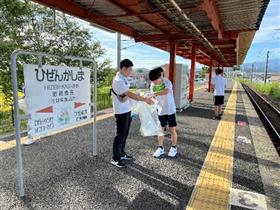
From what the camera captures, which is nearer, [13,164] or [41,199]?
[41,199]

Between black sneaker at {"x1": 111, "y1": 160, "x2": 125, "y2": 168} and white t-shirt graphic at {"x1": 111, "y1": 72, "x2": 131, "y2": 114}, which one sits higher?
white t-shirt graphic at {"x1": 111, "y1": 72, "x2": 131, "y2": 114}

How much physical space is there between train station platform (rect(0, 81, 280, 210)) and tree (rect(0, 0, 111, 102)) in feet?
11.8

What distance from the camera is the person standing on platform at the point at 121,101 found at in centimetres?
398

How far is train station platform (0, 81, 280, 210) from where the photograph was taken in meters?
3.15

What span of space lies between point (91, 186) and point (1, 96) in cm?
800

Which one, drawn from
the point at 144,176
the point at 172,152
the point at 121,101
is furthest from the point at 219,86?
the point at 144,176

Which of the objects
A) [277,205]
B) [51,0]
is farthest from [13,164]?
[277,205]

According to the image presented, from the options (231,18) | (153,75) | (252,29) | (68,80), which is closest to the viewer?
(68,80)

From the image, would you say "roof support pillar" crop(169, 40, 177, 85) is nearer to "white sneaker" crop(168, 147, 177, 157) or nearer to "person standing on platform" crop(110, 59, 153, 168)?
"white sneaker" crop(168, 147, 177, 157)

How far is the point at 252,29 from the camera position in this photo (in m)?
8.00

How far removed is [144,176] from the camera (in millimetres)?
3908

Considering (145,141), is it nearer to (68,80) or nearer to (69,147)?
(69,147)

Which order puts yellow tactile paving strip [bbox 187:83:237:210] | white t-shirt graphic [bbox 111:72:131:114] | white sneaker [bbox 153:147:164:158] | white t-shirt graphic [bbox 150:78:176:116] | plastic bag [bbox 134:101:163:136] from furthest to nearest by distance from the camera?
plastic bag [bbox 134:101:163:136] → white sneaker [bbox 153:147:164:158] → white t-shirt graphic [bbox 150:78:176:116] → white t-shirt graphic [bbox 111:72:131:114] → yellow tactile paving strip [bbox 187:83:237:210]

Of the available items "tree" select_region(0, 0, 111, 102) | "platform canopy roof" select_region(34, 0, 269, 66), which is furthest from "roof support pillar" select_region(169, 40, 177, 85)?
"tree" select_region(0, 0, 111, 102)
